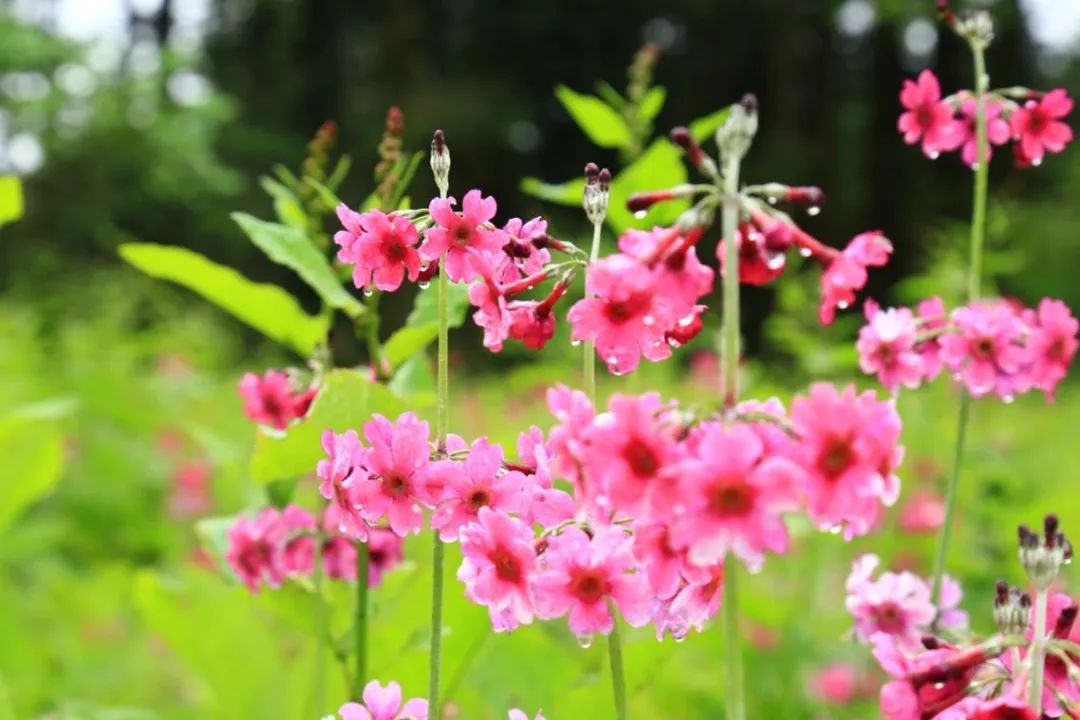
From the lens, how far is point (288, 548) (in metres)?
1.14

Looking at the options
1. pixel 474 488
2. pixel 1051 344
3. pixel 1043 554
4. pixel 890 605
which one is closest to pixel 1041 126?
pixel 1051 344

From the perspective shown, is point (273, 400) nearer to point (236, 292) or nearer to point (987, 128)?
point (236, 292)

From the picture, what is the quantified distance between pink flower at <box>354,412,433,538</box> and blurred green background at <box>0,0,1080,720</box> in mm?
427

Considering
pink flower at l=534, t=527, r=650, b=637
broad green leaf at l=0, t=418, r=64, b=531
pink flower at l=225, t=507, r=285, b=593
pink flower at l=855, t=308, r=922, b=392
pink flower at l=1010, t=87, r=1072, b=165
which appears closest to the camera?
pink flower at l=534, t=527, r=650, b=637

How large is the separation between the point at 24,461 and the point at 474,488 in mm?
1291

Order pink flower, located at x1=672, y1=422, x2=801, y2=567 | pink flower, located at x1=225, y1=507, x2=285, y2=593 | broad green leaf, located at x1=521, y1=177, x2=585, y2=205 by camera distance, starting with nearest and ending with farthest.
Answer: pink flower, located at x1=672, y1=422, x2=801, y2=567 < pink flower, located at x1=225, y1=507, x2=285, y2=593 < broad green leaf, located at x1=521, y1=177, x2=585, y2=205

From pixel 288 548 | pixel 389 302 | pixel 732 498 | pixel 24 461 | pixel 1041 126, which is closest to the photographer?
pixel 732 498

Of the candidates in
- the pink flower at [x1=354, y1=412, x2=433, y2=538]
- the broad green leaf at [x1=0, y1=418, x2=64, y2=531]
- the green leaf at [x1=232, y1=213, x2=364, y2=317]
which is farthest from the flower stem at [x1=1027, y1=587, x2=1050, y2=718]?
the broad green leaf at [x1=0, y1=418, x2=64, y2=531]

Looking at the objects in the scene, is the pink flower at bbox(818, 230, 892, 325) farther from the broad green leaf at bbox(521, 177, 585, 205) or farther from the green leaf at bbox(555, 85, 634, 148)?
the green leaf at bbox(555, 85, 634, 148)

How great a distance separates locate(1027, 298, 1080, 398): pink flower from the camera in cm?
95

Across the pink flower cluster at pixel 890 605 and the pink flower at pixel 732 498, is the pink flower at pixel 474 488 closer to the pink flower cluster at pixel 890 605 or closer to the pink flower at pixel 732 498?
the pink flower at pixel 732 498

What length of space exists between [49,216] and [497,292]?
8.94 m

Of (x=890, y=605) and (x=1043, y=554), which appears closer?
(x=1043, y=554)

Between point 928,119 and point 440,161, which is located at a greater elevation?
point 928,119
